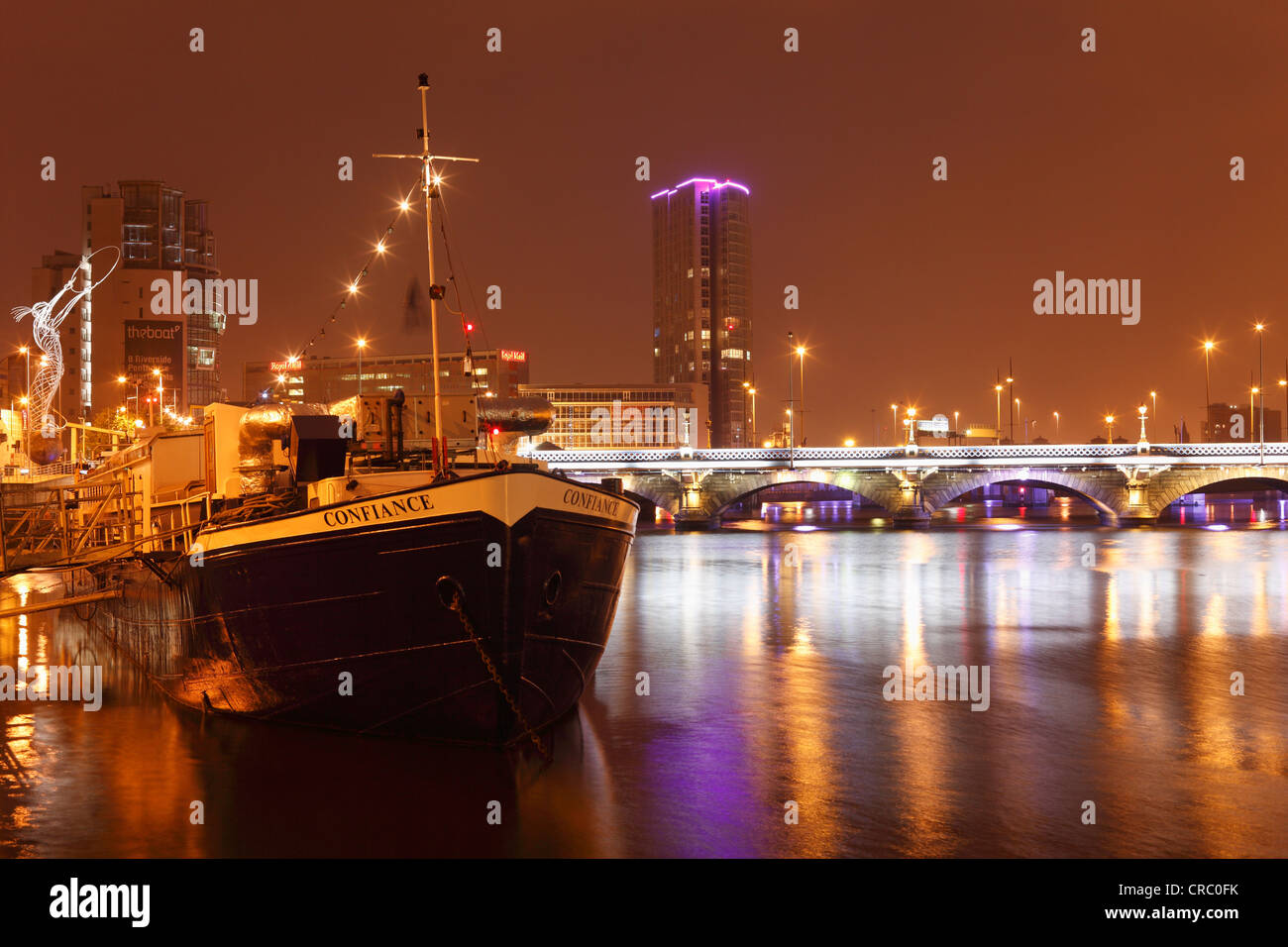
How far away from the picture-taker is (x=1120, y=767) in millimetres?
19547

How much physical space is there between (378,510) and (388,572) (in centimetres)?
106

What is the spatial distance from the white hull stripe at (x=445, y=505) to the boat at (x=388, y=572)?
0.03 m

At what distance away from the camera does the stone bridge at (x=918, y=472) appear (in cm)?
10512

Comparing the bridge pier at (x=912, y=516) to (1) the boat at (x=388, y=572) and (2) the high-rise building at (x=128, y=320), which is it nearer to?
(1) the boat at (x=388, y=572)

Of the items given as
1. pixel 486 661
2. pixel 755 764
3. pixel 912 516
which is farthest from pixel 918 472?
pixel 486 661

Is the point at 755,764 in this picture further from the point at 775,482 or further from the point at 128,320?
the point at 128,320

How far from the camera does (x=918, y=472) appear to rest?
4309 inches

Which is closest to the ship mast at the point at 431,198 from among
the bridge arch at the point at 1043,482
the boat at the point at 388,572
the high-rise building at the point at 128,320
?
the boat at the point at 388,572

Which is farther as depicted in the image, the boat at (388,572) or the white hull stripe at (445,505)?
the boat at (388,572)

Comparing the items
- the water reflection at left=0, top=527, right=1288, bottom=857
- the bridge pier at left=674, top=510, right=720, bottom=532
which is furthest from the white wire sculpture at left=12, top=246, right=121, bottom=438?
the bridge pier at left=674, top=510, right=720, bottom=532

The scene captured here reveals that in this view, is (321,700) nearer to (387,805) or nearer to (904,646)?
(387,805)

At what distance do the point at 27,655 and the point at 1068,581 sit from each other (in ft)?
156

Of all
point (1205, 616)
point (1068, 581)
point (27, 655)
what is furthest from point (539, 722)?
point (1068, 581)

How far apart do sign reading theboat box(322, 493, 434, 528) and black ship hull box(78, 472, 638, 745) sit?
0.7 inches
